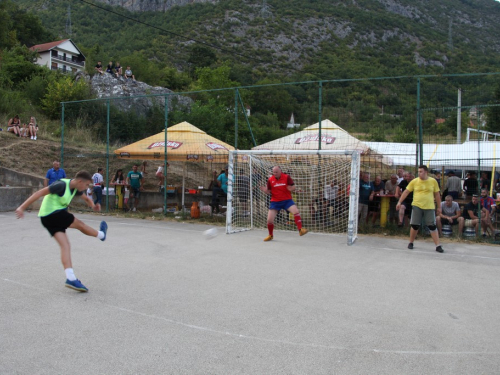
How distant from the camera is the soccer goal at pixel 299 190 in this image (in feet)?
41.9

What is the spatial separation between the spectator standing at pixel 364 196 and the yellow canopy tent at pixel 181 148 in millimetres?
4751

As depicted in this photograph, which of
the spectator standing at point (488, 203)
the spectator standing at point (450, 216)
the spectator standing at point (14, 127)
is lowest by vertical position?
the spectator standing at point (450, 216)

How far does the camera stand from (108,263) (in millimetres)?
8164

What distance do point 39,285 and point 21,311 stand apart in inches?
46.5

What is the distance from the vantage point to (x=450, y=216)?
12.1 metres

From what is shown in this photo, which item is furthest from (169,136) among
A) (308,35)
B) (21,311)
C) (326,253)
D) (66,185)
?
(308,35)

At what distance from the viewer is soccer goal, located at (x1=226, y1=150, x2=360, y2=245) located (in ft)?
41.9

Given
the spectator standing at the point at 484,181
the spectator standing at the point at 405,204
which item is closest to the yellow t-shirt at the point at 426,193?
the spectator standing at the point at 405,204

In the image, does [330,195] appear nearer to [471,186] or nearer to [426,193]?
[426,193]

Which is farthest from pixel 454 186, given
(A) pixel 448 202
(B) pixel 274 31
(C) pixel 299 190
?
(B) pixel 274 31

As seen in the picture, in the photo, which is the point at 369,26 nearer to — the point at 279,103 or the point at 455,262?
the point at 279,103

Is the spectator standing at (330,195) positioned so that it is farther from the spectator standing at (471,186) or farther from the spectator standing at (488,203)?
the spectator standing at (488,203)

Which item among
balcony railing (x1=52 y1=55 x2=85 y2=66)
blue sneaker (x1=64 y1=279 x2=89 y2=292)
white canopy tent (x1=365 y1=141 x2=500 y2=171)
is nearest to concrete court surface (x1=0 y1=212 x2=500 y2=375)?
blue sneaker (x1=64 y1=279 x2=89 y2=292)

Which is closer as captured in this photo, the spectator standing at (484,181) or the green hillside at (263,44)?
the spectator standing at (484,181)
